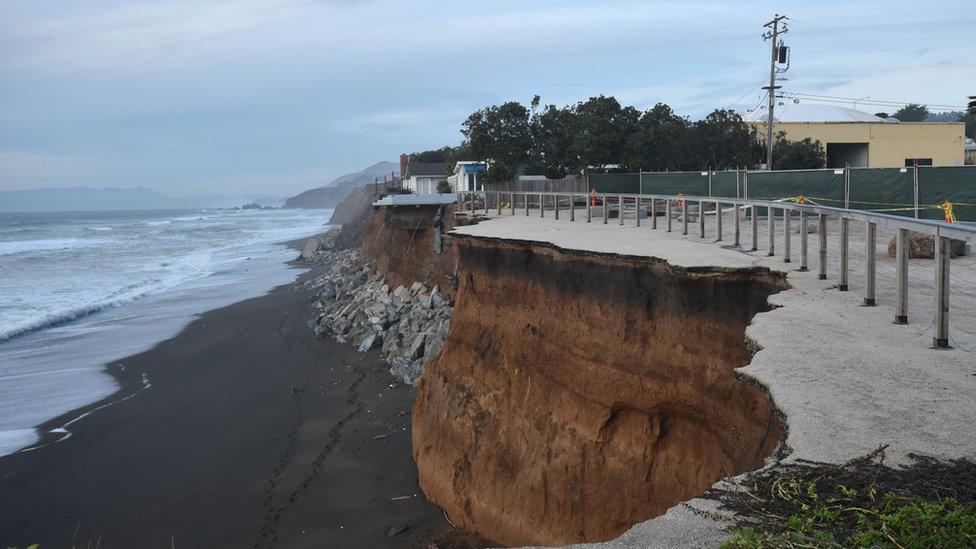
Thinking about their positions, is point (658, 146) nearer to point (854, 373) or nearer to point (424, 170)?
point (424, 170)

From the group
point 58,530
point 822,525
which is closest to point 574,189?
point 58,530

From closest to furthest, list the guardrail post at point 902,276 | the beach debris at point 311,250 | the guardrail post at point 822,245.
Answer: the guardrail post at point 902,276
the guardrail post at point 822,245
the beach debris at point 311,250

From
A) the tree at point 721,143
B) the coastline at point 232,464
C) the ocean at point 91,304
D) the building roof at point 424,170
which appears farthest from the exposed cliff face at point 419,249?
the building roof at point 424,170

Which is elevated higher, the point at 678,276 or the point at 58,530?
the point at 678,276

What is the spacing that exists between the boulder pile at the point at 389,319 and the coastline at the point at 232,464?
0.70 meters

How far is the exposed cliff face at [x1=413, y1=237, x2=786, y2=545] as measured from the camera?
9156 mm

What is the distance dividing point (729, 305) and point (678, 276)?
802mm

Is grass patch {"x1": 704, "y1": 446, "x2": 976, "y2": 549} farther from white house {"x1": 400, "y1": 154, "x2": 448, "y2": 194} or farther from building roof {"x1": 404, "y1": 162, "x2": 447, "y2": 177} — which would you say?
building roof {"x1": 404, "y1": 162, "x2": 447, "y2": 177}

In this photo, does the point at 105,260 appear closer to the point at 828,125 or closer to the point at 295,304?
the point at 295,304

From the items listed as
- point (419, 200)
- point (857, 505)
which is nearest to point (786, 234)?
point (857, 505)

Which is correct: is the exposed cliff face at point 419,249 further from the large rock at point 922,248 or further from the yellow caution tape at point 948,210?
the large rock at point 922,248

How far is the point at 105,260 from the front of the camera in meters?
61.1

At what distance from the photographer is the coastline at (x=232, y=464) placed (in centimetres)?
1348

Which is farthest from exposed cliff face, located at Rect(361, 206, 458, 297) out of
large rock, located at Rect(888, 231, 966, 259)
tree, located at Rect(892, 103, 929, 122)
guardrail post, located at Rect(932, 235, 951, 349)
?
tree, located at Rect(892, 103, 929, 122)
